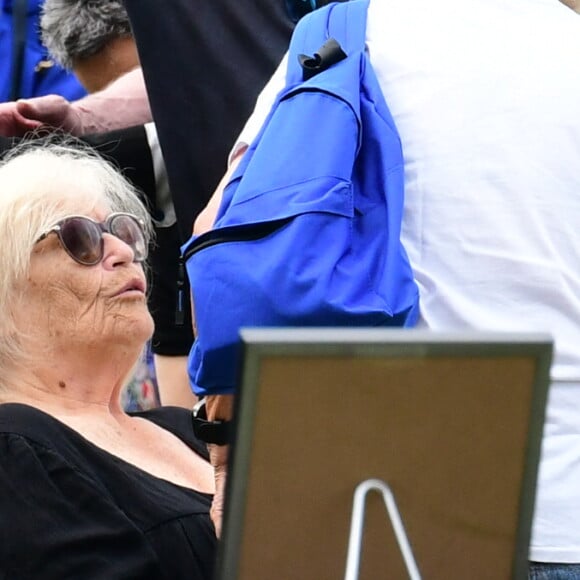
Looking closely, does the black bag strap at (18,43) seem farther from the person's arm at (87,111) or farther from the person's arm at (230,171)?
the person's arm at (230,171)

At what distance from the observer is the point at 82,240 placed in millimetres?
2561

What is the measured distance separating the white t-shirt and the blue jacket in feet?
6.94

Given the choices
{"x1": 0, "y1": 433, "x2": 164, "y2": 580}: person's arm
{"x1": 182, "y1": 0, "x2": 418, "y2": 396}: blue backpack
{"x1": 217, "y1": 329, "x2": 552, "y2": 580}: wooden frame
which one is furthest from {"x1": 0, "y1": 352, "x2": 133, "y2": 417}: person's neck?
{"x1": 217, "y1": 329, "x2": 552, "y2": 580}: wooden frame

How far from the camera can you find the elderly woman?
Answer: 2.11 metres

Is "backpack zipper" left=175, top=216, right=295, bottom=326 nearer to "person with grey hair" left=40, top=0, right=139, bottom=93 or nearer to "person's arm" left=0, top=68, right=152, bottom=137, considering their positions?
"person's arm" left=0, top=68, right=152, bottom=137

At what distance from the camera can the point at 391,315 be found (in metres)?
1.60

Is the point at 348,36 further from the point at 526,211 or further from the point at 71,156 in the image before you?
the point at 71,156

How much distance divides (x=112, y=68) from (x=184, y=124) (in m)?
0.69

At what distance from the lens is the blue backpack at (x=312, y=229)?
1599 mm

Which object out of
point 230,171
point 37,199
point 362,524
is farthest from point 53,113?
point 362,524

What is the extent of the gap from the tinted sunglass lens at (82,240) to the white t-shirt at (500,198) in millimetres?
985

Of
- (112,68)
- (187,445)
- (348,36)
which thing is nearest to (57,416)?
(187,445)

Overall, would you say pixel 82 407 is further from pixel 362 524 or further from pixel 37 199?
pixel 362 524

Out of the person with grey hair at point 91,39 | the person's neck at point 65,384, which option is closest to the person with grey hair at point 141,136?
the person with grey hair at point 91,39
